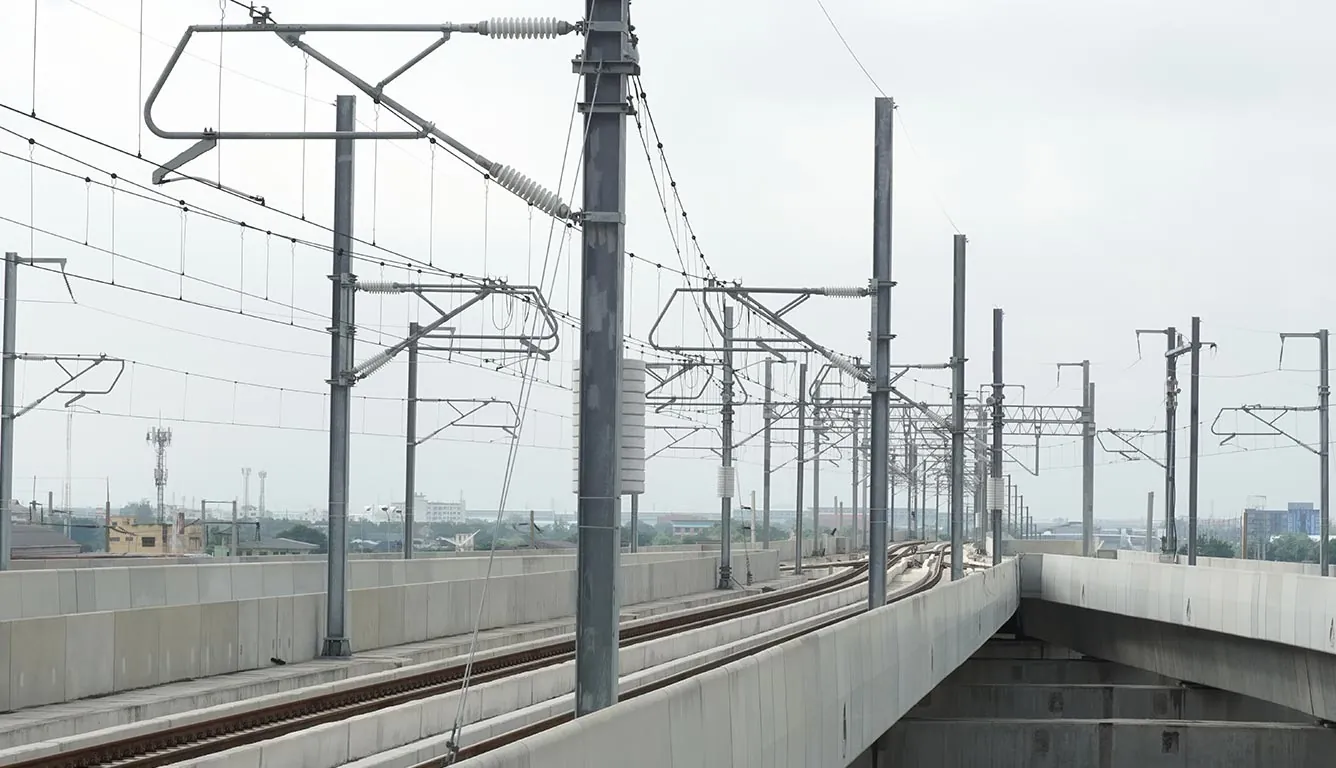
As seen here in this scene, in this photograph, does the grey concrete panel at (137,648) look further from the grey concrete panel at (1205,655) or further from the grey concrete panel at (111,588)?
the grey concrete panel at (1205,655)

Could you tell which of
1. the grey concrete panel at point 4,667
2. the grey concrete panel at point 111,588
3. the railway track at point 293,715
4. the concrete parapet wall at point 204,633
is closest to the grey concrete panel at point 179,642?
the concrete parapet wall at point 204,633

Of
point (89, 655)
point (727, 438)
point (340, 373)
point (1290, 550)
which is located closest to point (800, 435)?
point (727, 438)

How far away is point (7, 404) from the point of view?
38.4 meters

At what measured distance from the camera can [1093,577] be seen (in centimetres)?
4969

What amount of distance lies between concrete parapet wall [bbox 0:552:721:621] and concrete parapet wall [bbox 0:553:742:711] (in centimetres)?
19

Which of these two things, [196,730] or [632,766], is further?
A: [196,730]

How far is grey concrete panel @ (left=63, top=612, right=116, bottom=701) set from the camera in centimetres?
2223

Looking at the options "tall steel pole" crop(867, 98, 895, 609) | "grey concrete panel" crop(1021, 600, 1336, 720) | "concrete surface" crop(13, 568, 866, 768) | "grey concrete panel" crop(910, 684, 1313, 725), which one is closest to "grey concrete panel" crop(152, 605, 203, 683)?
"concrete surface" crop(13, 568, 866, 768)

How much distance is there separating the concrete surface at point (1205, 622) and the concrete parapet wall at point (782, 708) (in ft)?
31.6

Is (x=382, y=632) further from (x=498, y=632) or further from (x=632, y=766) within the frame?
(x=632, y=766)

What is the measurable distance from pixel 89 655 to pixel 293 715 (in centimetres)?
318

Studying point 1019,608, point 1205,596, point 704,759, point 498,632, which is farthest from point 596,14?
point 1019,608

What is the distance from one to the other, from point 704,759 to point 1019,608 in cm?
5005

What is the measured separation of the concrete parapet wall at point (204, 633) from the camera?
21516mm
